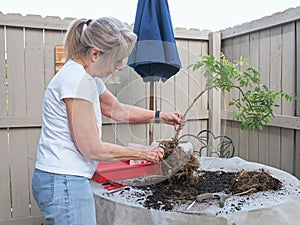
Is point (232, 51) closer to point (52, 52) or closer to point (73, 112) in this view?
point (52, 52)

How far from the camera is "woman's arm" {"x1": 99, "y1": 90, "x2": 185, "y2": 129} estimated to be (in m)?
1.36

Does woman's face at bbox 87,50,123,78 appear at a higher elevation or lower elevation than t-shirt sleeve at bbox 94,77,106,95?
higher

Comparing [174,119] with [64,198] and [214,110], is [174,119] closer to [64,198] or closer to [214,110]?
[214,110]

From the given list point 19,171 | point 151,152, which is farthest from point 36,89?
point 151,152

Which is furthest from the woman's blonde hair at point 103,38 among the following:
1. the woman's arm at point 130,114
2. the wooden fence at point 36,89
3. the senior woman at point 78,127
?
the wooden fence at point 36,89

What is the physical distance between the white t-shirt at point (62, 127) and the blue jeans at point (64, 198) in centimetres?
3

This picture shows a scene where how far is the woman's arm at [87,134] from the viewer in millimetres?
1043

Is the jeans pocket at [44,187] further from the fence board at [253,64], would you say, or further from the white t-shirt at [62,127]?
the fence board at [253,64]

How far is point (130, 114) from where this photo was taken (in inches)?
54.5

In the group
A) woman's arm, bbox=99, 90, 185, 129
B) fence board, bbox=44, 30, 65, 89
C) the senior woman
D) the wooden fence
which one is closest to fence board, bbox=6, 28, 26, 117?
the wooden fence

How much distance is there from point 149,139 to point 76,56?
1.52 feet

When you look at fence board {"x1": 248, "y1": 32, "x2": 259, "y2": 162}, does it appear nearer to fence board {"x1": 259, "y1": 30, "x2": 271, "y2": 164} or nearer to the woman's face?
fence board {"x1": 259, "y1": 30, "x2": 271, "y2": 164}

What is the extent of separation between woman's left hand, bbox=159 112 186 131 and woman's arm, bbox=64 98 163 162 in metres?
0.29

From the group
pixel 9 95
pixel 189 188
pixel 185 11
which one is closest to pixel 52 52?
pixel 9 95
